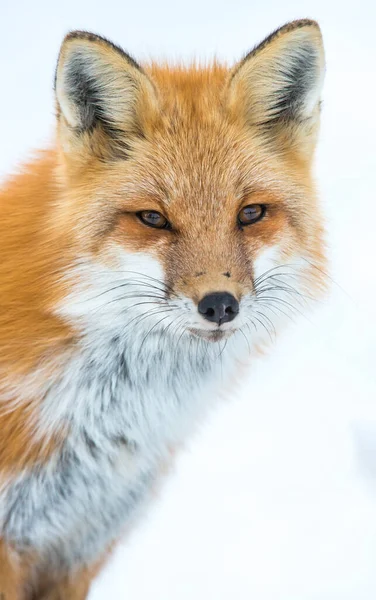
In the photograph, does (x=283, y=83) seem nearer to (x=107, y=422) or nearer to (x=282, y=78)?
(x=282, y=78)

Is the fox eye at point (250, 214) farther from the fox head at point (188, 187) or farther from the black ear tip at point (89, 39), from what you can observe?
the black ear tip at point (89, 39)

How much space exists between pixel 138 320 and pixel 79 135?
639mm

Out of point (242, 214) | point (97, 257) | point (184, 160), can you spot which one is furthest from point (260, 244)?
point (97, 257)

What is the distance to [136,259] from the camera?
2.46 metres

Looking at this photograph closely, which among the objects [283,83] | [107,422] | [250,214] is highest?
[283,83]

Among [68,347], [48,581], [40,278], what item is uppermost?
[40,278]

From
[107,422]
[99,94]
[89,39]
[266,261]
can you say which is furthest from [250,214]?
[107,422]

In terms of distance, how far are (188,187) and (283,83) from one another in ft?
1.79

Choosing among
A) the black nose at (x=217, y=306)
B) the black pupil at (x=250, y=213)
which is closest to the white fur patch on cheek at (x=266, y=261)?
the black pupil at (x=250, y=213)

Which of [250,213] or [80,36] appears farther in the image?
[250,213]

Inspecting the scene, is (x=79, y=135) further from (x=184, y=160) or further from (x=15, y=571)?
(x=15, y=571)

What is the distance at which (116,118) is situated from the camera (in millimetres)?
2635

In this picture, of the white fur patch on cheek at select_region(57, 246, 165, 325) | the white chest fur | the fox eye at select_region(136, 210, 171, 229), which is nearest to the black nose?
the white fur patch on cheek at select_region(57, 246, 165, 325)

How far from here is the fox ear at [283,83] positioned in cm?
257
